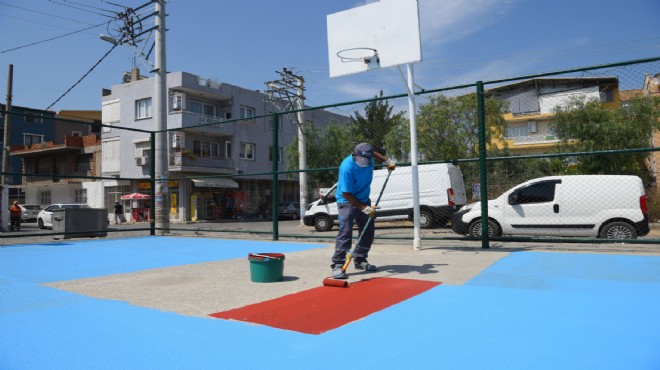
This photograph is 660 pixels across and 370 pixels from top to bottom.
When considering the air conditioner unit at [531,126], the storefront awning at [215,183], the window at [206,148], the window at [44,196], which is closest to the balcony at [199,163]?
the window at [206,148]

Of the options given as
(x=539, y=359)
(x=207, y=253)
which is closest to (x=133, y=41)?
(x=207, y=253)

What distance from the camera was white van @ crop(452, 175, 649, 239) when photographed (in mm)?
9328

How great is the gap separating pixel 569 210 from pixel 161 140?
12.3 metres

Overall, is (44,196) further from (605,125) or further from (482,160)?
(605,125)

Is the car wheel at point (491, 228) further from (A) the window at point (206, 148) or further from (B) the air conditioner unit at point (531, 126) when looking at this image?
(B) the air conditioner unit at point (531, 126)

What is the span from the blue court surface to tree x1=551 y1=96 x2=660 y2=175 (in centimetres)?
1729

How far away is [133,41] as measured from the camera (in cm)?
2064

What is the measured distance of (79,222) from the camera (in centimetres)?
1272

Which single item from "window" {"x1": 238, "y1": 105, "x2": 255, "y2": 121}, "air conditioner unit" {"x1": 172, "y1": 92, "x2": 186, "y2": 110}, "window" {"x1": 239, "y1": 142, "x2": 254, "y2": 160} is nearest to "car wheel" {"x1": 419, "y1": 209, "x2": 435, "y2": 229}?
"air conditioner unit" {"x1": 172, "y1": 92, "x2": 186, "y2": 110}

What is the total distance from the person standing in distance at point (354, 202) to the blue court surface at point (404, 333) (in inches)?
51.9

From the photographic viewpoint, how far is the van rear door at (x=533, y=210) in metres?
10.2

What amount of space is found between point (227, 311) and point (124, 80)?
39.8m

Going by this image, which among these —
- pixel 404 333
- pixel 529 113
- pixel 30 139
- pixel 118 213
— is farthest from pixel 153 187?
pixel 30 139

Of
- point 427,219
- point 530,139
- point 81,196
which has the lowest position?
point 427,219
